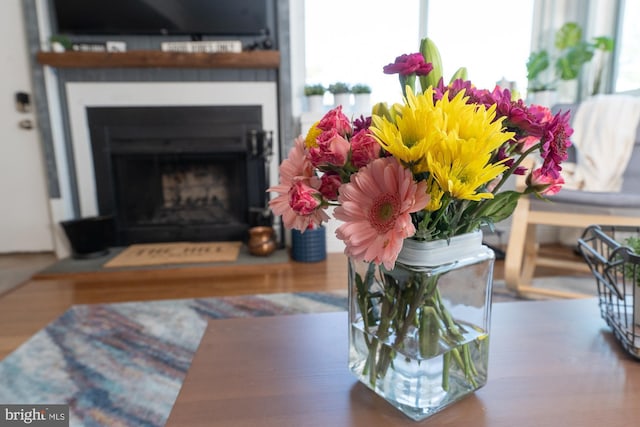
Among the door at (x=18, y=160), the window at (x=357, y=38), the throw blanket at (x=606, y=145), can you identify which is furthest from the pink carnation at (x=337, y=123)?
the door at (x=18, y=160)

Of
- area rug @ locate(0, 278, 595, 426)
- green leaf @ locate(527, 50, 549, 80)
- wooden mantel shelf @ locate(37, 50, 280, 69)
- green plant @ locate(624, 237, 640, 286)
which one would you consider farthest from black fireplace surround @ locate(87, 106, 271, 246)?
→ green plant @ locate(624, 237, 640, 286)

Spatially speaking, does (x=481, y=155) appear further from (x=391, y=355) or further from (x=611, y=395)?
(x=611, y=395)

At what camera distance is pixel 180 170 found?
7.61 feet

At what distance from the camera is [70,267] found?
1890 millimetres

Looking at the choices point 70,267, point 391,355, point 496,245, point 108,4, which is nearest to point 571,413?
point 391,355

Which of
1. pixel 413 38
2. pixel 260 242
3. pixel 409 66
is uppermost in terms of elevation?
pixel 413 38

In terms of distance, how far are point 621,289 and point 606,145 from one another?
4.44 feet

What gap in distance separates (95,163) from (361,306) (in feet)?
6.86

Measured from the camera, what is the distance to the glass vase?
44 centimetres

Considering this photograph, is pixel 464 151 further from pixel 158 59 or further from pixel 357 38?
pixel 357 38

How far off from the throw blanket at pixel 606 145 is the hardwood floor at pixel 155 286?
43 cm

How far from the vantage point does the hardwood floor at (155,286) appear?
145 cm

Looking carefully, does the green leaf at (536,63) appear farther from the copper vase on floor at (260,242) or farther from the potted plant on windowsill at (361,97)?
the copper vase on floor at (260,242)

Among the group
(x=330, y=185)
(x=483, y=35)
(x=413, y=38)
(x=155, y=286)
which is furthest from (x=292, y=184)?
(x=483, y=35)
